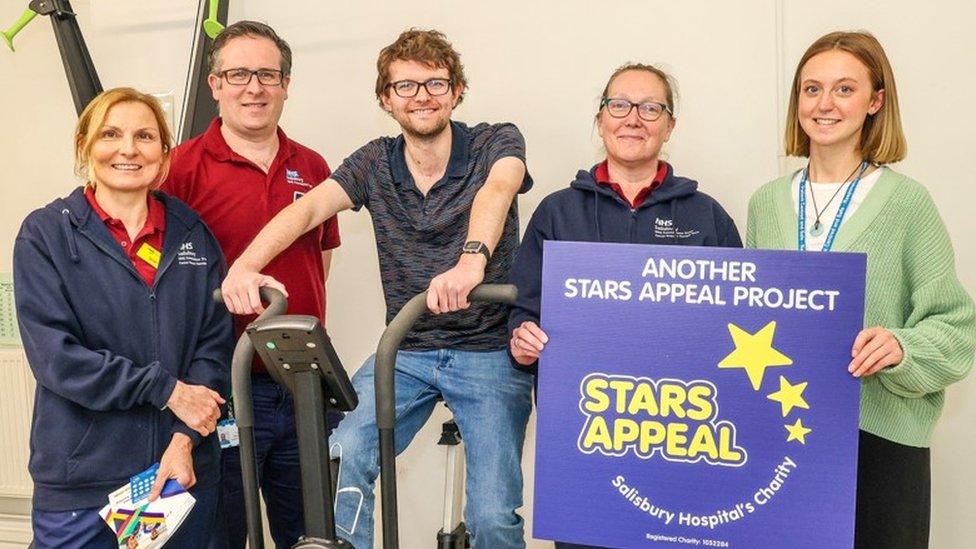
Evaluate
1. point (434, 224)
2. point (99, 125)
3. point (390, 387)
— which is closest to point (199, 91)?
point (99, 125)

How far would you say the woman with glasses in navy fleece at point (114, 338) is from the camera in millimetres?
1940

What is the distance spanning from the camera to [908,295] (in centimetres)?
185

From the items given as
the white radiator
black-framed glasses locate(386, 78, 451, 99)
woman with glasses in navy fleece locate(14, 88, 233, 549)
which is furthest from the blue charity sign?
the white radiator

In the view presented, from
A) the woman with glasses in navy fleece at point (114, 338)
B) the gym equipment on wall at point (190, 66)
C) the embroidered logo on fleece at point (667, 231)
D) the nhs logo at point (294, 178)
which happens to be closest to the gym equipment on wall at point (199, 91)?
the gym equipment on wall at point (190, 66)

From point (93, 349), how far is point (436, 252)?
33.8 inches

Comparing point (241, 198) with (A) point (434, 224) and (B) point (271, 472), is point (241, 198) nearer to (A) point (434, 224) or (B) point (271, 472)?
(A) point (434, 224)

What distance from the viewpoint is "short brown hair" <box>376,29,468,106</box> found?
6.95 ft

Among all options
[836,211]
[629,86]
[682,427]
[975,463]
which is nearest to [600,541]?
[682,427]

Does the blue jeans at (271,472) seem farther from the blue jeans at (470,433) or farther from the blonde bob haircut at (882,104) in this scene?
the blonde bob haircut at (882,104)

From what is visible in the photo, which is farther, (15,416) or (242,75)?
(15,416)

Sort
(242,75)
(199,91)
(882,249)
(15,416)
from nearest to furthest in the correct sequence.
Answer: (882,249) < (242,75) < (199,91) < (15,416)

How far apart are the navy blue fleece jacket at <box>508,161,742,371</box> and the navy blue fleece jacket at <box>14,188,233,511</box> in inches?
33.3

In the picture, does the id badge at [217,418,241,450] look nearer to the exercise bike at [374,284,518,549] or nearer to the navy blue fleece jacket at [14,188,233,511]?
the navy blue fleece jacket at [14,188,233,511]

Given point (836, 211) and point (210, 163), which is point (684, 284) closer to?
point (836, 211)
